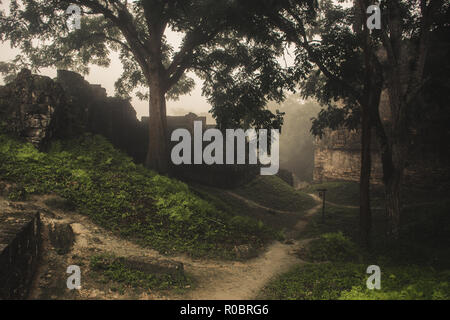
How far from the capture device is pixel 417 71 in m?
8.56

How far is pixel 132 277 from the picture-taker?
570 cm

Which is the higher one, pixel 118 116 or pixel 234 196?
pixel 118 116

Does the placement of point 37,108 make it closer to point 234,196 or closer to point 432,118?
point 234,196

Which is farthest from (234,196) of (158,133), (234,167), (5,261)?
(5,261)

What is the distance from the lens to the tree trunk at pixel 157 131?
43.2 ft

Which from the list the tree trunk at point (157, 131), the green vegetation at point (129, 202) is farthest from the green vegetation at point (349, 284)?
the tree trunk at point (157, 131)

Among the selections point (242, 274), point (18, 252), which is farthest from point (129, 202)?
point (242, 274)

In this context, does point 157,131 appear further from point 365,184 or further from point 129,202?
point 365,184

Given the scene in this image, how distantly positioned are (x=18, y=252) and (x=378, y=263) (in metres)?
7.78

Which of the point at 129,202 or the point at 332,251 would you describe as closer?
the point at 332,251

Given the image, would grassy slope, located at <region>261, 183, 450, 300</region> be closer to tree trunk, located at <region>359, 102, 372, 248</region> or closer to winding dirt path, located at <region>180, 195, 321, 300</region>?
winding dirt path, located at <region>180, 195, 321, 300</region>

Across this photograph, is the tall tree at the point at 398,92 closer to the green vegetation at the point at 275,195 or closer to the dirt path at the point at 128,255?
the dirt path at the point at 128,255
